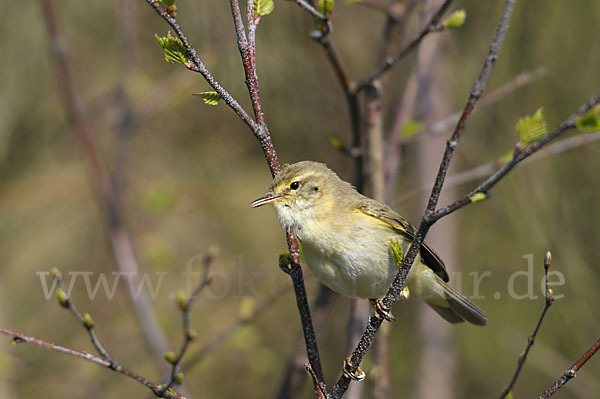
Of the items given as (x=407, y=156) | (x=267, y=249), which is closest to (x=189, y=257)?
(x=267, y=249)

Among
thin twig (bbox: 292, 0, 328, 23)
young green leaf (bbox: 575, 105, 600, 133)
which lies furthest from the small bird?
young green leaf (bbox: 575, 105, 600, 133)

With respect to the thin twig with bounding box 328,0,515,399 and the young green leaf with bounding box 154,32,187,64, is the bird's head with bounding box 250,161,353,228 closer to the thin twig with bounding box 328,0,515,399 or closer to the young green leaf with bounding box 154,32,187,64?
the thin twig with bounding box 328,0,515,399

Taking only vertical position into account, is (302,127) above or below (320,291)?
above

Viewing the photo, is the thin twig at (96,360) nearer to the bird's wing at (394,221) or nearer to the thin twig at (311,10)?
the bird's wing at (394,221)

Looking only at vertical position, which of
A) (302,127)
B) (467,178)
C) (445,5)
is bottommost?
(467,178)

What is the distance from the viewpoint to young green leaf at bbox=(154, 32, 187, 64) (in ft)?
4.90

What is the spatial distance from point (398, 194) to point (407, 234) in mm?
2142

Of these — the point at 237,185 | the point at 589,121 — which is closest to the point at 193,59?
the point at 589,121

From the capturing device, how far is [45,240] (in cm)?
493

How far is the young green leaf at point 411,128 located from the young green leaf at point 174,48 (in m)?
1.55

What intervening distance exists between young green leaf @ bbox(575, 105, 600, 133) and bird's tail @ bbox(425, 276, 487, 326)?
142 cm

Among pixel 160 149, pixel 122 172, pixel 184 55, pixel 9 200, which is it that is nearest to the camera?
pixel 184 55

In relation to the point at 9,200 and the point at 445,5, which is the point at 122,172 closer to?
the point at 9,200

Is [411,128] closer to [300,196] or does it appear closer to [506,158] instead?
[506,158]
